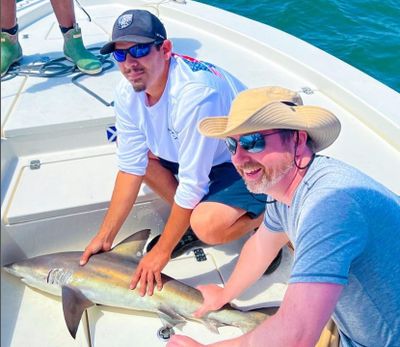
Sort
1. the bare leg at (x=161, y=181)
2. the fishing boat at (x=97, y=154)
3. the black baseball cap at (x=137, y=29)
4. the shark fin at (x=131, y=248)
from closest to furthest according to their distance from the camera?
1. the black baseball cap at (x=137, y=29)
2. the fishing boat at (x=97, y=154)
3. the shark fin at (x=131, y=248)
4. the bare leg at (x=161, y=181)

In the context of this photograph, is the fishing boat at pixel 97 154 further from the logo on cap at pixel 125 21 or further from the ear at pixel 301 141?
the ear at pixel 301 141

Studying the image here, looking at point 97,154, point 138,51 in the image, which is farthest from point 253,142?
point 97,154

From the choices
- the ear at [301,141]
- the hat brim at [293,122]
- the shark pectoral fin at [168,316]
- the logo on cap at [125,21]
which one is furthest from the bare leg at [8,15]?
the ear at [301,141]

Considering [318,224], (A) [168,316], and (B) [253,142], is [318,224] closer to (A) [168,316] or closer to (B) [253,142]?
(B) [253,142]

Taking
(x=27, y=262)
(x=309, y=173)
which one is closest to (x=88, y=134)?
(x=27, y=262)

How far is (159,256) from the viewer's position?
2.31 metres

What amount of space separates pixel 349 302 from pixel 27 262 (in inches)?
65.6

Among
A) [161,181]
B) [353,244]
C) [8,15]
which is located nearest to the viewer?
[353,244]

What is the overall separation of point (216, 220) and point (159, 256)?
1.08ft

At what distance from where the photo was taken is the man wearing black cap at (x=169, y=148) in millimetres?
2145

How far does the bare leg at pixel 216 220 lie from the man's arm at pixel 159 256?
0.06 metres

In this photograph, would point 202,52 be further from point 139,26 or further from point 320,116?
point 320,116

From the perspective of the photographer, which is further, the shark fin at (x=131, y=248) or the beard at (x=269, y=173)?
the shark fin at (x=131, y=248)

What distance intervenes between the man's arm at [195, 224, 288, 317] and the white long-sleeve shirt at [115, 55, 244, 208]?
0.42 m
